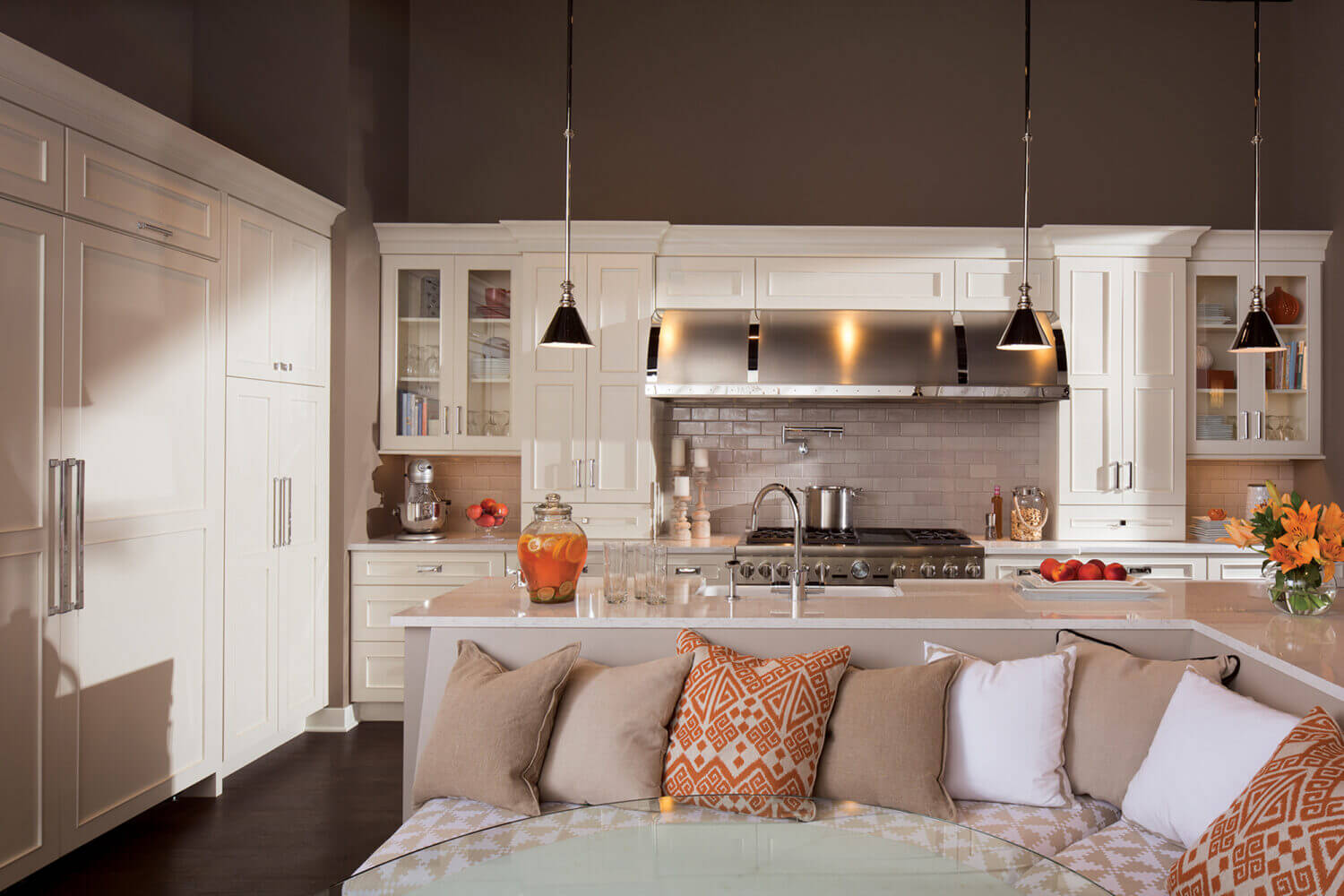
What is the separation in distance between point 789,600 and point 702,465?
2177mm

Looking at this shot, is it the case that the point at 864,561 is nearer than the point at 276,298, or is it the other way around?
the point at 276,298

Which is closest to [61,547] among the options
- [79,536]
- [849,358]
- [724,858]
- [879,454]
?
[79,536]

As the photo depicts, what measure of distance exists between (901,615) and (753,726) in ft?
2.10

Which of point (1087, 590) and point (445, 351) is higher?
point (445, 351)

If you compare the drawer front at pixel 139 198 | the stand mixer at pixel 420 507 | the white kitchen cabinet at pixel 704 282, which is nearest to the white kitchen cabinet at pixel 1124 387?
the white kitchen cabinet at pixel 704 282

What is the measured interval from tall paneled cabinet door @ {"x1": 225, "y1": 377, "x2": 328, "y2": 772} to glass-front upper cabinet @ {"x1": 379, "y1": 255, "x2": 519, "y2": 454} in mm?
497

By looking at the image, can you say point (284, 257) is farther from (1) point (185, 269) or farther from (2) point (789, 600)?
(2) point (789, 600)

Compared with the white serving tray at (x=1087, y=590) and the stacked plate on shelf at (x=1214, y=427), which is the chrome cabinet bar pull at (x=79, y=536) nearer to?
the white serving tray at (x=1087, y=590)

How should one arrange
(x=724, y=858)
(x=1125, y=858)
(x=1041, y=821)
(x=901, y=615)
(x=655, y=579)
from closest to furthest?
(x=724, y=858), (x=1125, y=858), (x=1041, y=821), (x=901, y=615), (x=655, y=579)

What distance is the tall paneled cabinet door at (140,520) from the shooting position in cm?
285

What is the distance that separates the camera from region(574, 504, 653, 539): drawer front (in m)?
4.58

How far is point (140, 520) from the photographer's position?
3.10 m

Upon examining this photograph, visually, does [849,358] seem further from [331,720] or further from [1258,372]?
[331,720]

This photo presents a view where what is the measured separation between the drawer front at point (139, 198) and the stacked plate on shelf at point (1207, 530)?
4788 millimetres
